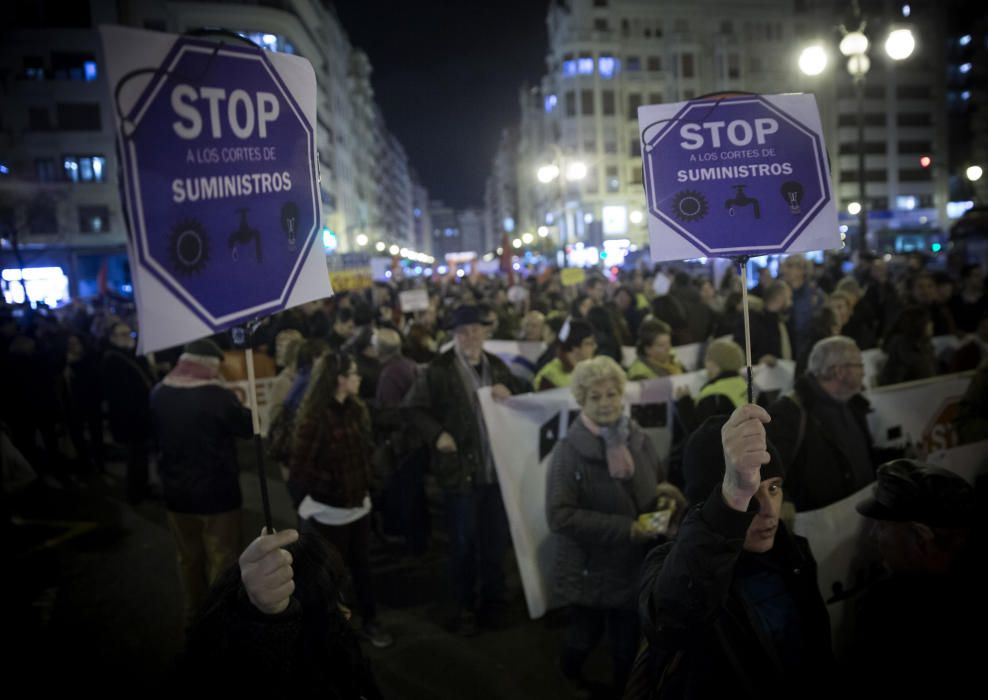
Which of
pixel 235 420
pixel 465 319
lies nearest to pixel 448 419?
pixel 465 319

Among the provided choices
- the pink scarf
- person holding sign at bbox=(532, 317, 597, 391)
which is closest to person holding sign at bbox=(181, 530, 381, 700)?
the pink scarf

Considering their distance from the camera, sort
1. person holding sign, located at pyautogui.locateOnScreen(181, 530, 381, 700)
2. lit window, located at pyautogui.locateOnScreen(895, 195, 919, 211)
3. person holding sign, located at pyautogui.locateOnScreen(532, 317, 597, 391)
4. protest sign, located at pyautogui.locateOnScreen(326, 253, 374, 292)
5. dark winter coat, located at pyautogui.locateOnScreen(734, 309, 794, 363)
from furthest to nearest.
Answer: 1. lit window, located at pyautogui.locateOnScreen(895, 195, 919, 211)
2. protest sign, located at pyautogui.locateOnScreen(326, 253, 374, 292)
3. dark winter coat, located at pyautogui.locateOnScreen(734, 309, 794, 363)
4. person holding sign, located at pyautogui.locateOnScreen(532, 317, 597, 391)
5. person holding sign, located at pyautogui.locateOnScreen(181, 530, 381, 700)

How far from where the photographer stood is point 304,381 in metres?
5.54

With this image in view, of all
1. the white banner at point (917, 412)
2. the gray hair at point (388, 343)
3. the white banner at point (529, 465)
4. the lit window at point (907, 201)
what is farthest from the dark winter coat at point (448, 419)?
the lit window at point (907, 201)

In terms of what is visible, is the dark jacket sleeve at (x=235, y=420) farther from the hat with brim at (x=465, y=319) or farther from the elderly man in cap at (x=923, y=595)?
the elderly man in cap at (x=923, y=595)

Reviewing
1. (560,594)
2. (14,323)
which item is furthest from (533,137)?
(560,594)

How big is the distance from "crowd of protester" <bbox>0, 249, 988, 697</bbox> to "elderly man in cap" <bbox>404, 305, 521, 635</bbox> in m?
0.02

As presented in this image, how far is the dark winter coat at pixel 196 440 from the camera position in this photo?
471 cm

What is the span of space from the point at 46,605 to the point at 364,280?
13764mm

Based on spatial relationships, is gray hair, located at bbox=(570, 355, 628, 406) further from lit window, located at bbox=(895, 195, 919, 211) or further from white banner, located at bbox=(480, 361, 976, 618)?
lit window, located at bbox=(895, 195, 919, 211)

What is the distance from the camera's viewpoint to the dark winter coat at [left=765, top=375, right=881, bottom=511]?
12.3ft

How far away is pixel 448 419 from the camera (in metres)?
5.41

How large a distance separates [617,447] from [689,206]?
1674mm

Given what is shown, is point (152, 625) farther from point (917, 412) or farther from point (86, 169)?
point (86, 169)
